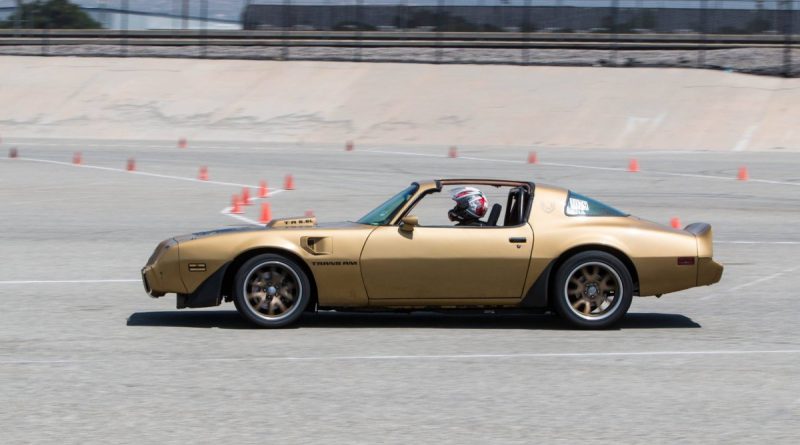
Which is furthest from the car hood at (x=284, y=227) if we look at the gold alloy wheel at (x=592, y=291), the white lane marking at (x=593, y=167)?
the white lane marking at (x=593, y=167)

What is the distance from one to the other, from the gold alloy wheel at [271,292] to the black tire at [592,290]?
6.48 ft

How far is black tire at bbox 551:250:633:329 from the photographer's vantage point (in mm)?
9227

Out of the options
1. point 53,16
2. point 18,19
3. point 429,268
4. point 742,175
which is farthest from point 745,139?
point 18,19

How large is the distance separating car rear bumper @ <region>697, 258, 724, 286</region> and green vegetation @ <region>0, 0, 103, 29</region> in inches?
1679

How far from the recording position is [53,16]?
161 ft

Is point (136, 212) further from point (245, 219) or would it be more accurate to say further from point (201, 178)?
point (201, 178)

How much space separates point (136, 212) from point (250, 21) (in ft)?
100

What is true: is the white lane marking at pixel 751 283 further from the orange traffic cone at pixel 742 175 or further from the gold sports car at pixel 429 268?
the orange traffic cone at pixel 742 175

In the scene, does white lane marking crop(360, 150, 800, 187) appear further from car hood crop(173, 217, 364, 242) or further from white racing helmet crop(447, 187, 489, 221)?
car hood crop(173, 217, 364, 242)

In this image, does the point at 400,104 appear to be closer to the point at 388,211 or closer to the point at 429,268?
the point at 388,211

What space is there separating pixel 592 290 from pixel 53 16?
1709 inches

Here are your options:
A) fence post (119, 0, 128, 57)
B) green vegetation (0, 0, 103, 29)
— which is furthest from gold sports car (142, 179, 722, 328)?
green vegetation (0, 0, 103, 29)

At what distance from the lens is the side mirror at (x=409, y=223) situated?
360 inches

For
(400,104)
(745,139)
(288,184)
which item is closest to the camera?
(288,184)
